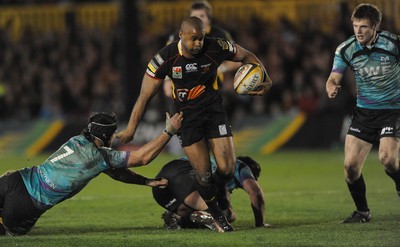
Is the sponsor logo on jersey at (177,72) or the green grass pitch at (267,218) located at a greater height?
the sponsor logo on jersey at (177,72)

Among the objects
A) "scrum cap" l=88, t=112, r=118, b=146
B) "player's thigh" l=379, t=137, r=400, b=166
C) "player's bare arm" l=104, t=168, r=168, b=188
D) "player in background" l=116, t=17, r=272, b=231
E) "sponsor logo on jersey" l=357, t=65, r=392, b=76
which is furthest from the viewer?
"sponsor logo on jersey" l=357, t=65, r=392, b=76

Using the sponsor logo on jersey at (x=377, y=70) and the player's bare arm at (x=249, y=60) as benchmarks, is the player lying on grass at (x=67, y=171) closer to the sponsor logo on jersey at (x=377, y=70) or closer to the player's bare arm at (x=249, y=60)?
the player's bare arm at (x=249, y=60)

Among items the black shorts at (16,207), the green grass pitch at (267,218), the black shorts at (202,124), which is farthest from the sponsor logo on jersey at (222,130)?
the black shorts at (16,207)

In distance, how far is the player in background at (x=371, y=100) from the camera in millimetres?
11125

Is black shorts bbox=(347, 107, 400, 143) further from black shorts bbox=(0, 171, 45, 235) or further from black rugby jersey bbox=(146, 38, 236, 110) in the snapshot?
black shorts bbox=(0, 171, 45, 235)

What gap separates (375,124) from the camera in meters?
11.2

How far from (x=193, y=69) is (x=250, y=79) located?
2.12 ft

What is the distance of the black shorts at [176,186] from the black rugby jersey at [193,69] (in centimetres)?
75

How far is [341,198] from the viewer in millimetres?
13984

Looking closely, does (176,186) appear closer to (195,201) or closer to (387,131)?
(195,201)

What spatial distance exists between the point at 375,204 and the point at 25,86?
14.5 metres

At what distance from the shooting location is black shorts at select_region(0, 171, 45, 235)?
400 inches

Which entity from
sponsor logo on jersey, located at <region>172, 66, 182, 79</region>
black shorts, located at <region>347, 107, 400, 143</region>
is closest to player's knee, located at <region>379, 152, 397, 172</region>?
black shorts, located at <region>347, 107, 400, 143</region>

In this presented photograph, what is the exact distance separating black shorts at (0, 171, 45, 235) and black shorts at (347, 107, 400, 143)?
3.64 meters
